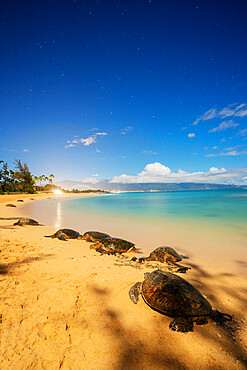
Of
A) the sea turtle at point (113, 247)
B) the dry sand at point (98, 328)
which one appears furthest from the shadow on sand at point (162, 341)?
the sea turtle at point (113, 247)

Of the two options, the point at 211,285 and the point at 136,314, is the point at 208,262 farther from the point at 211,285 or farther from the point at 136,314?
the point at 136,314

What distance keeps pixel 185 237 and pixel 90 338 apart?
8257mm

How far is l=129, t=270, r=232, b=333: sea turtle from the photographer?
9.31 ft

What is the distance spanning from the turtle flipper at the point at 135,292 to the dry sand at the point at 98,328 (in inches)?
Answer: 4.1

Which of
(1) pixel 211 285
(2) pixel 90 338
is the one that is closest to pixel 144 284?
(2) pixel 90 338

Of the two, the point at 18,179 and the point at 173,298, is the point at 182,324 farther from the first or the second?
the point at 18,179

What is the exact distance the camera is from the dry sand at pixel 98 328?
6.83 feet

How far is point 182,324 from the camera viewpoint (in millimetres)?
2795

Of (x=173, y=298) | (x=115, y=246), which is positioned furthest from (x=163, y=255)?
(x=173, y=298)

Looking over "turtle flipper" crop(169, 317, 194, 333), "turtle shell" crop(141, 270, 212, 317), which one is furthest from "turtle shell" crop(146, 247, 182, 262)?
"turtle flipper" crop(169, 317, 194, 333)

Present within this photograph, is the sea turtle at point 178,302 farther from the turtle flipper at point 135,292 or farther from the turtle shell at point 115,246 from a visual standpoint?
the turtle shell at point 115,246

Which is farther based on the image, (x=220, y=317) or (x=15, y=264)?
(x=15, y=264)

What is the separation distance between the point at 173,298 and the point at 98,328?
4.98ft

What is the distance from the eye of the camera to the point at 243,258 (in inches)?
247
